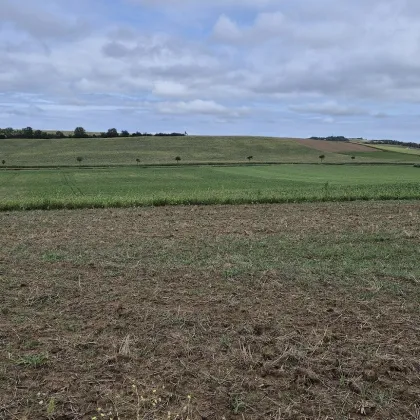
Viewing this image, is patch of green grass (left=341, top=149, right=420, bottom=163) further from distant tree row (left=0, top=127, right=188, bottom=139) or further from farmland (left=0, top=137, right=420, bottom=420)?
farmland (left=0, top=137, right=420, bottom=420)

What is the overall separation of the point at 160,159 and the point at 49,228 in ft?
204

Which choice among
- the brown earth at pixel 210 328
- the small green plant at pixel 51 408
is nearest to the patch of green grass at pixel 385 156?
the brown earth at pixel 210 328

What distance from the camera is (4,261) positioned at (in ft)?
32.4

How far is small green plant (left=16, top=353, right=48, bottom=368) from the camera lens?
5039 millimetres

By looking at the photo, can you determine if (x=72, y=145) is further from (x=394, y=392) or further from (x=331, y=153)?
(x=394, y=392)

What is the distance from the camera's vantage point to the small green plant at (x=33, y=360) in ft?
16.5

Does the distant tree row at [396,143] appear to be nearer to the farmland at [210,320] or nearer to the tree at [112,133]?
the tree at [112,133]

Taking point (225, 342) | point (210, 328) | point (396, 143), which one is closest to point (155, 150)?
point (396, 143)

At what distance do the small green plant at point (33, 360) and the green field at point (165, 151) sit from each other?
212 ft

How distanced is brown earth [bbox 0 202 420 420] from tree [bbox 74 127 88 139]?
9927cm

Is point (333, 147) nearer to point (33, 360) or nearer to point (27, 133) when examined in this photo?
point (27, 133)

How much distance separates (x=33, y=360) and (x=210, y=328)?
7.05ft

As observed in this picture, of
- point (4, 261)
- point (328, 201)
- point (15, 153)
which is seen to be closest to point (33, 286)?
point (4, 261)

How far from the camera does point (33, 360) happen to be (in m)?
5.09
